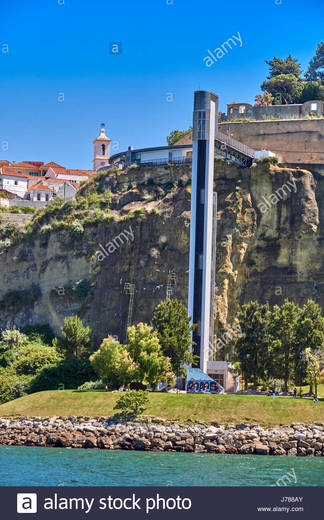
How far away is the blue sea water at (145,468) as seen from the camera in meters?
40.2

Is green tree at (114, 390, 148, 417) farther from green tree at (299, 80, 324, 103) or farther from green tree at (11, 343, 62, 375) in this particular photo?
green tree at (299, 80, 324, 103)

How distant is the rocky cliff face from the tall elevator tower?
6.24 meters

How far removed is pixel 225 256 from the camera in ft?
251

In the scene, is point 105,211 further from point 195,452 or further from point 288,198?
point 195,452

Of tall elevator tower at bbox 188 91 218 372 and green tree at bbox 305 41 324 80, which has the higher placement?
green tree at bbox 305 41 324 80

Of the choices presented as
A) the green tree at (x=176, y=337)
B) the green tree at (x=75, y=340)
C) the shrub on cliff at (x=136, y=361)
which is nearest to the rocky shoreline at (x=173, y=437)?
the shrub on cliff at (x=136, y=361)

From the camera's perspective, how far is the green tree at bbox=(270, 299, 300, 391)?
218ft

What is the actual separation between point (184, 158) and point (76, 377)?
24008 mm

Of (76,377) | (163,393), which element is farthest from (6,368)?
(163,393)

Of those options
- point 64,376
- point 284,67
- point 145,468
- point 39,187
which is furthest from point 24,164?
point 145,468

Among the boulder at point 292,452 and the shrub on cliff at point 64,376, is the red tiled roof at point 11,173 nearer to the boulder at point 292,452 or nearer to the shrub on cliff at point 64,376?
the shrub on cliff at point 64,376

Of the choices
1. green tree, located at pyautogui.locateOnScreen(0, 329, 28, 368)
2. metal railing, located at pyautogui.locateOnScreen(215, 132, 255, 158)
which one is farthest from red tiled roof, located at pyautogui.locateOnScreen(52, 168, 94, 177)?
green tree, located at pyautogui.locateOnScreen(0, 329, 28, 368)

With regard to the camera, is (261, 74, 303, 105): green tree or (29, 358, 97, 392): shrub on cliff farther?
(261, 74, 303, 105): green tree
